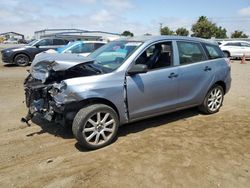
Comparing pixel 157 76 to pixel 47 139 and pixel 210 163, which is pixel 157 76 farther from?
pixel 47 139

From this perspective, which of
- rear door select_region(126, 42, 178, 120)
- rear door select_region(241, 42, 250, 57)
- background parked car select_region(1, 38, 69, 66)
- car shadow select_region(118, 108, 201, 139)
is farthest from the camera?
rear door select_region(241, 42, 250, 57)

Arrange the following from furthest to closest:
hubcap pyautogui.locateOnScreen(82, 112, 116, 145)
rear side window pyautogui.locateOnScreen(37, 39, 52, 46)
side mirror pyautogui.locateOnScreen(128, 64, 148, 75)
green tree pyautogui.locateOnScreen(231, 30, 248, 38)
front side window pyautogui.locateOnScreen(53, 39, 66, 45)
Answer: green tree pyautogui.locateOnScreen(231, 30, 248, 38)
front side window pyautogui.locateOnScreen(53, 39, 66, 45)
rear side window pyautogui.locateOnScreen(37, 39, 52, 46)
side mirror pyautogui.locateOnScreen(128, 64, 148, 75)
hubcap pyautogui.locateOnScreen(82, 112, 116, 145)

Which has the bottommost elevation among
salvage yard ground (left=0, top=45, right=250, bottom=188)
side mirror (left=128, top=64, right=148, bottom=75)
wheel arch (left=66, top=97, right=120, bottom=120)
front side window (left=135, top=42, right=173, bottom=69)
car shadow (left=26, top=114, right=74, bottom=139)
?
salvage yard ground (left=0, top=45, right=250, bottom=188)

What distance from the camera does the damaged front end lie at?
4455mm

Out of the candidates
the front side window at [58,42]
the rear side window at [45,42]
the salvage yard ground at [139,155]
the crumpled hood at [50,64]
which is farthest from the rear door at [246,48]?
the crumpled hood at [50,64]

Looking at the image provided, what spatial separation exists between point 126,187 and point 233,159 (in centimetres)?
179

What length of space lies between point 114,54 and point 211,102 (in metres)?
2.55

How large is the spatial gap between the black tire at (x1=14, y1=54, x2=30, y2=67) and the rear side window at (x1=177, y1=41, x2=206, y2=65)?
1277cm

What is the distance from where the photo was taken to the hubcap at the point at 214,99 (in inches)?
256

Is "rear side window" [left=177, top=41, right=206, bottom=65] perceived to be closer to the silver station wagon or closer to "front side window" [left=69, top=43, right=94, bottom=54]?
the silver station wagon

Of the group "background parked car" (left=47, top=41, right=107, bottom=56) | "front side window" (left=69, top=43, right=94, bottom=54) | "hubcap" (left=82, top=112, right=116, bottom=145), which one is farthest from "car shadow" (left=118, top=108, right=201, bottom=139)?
"front side window" (left=69, top=43, right=94, bottom=54)

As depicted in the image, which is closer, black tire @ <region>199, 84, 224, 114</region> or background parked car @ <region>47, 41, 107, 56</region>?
black tire @ <region>199, 84, 224, 114</region>

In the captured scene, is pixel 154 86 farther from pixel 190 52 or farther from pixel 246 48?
pixel 246 48

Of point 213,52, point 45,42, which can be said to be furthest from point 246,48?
point 213,52
